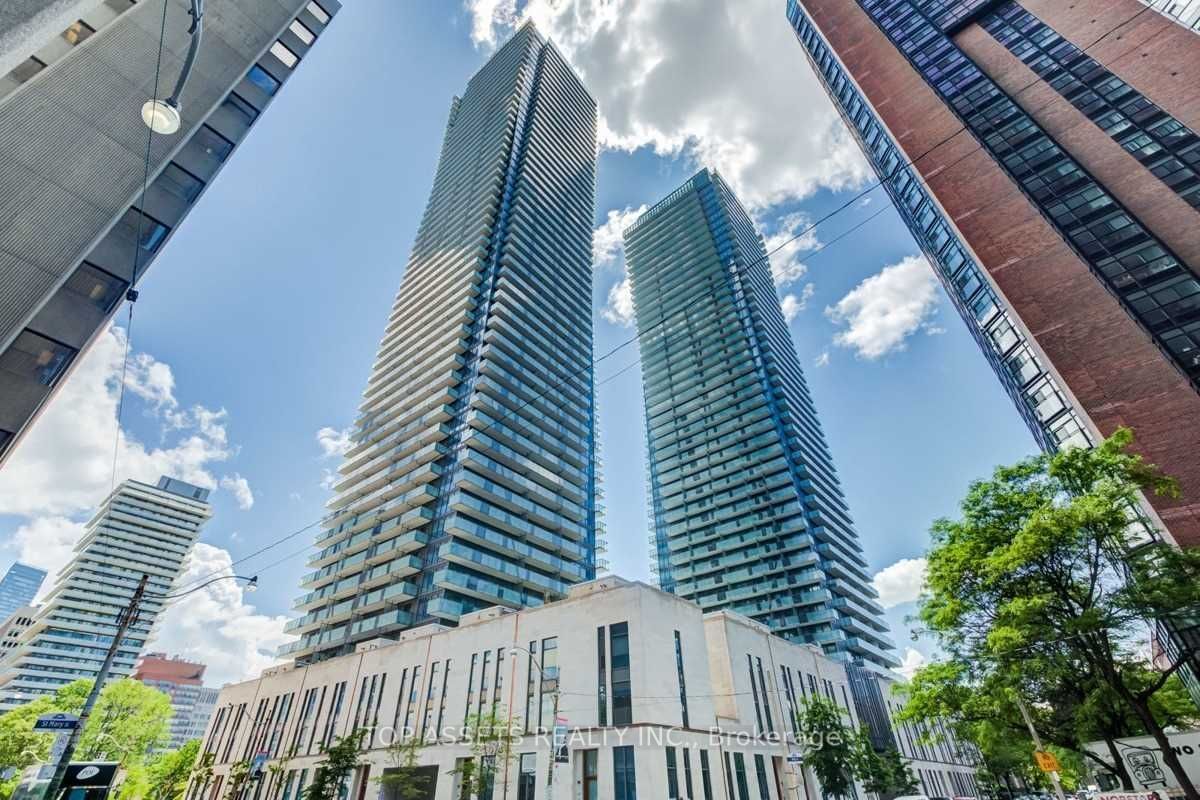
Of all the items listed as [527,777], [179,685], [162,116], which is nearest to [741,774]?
[527,777]

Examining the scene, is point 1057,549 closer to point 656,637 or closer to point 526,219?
point 656,637

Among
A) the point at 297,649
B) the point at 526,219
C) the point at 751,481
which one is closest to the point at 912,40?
the point at 526,219

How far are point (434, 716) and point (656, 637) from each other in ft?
59.2

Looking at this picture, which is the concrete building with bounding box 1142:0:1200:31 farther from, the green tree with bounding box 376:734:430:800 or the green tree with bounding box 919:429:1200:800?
the green tree with bounding box 376:734:430:800

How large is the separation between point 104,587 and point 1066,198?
595 ft

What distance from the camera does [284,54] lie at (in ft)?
81.4

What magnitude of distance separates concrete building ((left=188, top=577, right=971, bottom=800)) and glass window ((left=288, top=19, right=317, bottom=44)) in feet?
112

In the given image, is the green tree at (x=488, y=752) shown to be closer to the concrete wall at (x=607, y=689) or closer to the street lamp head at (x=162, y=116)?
the concrete wall at (x=607, y=689)

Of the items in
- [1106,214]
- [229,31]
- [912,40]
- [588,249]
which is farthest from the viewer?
[588,249]

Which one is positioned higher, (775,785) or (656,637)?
(656,637)

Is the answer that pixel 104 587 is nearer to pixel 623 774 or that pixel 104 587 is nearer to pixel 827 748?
pixel 623 774

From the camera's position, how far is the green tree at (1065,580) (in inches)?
669

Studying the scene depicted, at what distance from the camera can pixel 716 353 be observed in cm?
10356

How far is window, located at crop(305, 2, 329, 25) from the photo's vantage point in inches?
1027
